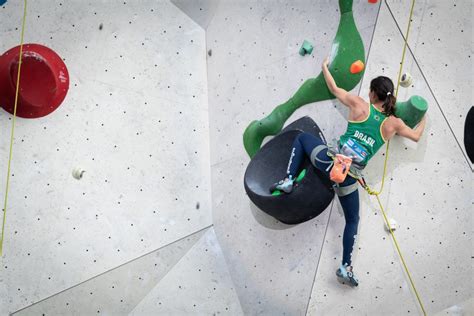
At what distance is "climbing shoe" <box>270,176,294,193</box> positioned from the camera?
3.45m

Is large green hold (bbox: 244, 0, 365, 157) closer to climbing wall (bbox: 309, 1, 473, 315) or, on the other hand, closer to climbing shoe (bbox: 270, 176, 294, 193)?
climbing wall (bbox: 309, 1, 473, 315)

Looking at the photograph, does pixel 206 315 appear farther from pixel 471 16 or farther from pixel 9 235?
pixel 471 16

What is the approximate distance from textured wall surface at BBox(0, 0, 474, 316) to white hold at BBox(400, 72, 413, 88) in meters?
0.04

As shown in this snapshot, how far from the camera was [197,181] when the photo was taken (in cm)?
400

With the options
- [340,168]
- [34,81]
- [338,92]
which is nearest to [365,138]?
[340,168]

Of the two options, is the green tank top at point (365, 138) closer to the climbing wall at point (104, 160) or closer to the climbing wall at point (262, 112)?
the climbing wall at point (262, 112)

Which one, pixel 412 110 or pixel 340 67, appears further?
pixel 340 67

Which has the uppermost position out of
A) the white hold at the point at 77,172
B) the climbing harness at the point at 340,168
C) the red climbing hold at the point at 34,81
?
the climbing harness at the point at 340,168

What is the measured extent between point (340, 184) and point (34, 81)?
1786 mm

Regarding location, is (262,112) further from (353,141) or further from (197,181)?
(353,141)

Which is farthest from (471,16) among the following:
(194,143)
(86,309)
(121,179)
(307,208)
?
(86,309)

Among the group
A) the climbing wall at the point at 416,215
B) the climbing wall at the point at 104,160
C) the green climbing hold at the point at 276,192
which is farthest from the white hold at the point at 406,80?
the climbing wall at the point at 104,160

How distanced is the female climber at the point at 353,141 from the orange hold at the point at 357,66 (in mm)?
128

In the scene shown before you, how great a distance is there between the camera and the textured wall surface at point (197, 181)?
352 cm
